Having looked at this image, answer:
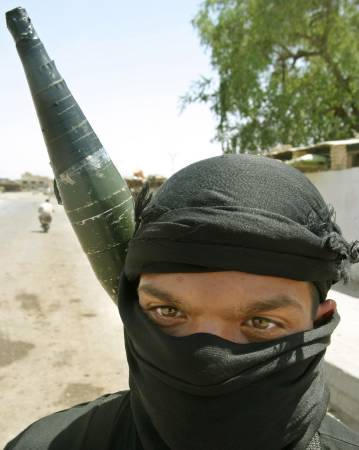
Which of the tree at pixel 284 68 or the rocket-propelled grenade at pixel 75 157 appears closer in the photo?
the rocket-propelled grenade at pixel 75 157

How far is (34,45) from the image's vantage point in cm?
139

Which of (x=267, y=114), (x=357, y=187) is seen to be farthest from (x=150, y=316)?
(x=267, y=114)

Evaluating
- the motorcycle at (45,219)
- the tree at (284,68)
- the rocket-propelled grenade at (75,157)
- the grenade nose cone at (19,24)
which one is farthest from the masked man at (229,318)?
the motorcycle at (45,219)

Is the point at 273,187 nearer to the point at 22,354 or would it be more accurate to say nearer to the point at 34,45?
the point at 34,45

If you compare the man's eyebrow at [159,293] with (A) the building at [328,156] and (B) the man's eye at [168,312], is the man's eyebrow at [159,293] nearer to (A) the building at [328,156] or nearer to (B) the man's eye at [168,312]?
(B) the man's eye at [168,312]

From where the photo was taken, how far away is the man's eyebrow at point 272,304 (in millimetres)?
1099

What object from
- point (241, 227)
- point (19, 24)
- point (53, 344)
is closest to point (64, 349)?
point (53, 344)

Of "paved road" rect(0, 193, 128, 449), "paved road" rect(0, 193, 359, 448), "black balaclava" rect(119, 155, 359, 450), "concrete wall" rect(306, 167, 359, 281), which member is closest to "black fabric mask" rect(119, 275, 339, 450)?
"black balaclava" rect(119, 155, 359, 450)

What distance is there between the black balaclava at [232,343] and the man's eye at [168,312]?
39 mm

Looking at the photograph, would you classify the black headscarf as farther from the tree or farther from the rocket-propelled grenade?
the tree

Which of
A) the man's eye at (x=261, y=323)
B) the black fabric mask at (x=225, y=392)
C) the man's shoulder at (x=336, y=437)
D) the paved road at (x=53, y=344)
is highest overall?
the man's eye at (x=261, y=323)

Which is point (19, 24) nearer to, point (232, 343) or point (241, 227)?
point (241, 227)

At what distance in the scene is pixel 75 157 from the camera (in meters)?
1.38

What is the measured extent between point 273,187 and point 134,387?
0.58 meters
